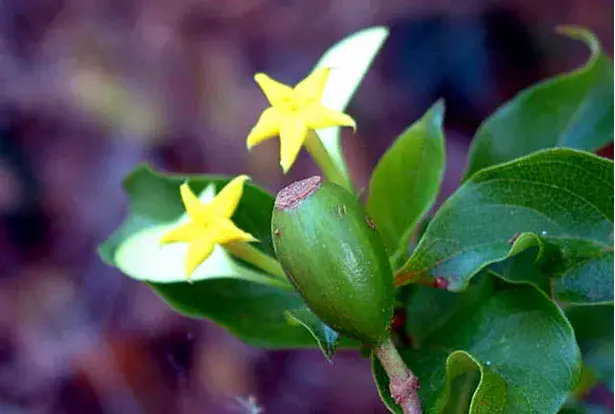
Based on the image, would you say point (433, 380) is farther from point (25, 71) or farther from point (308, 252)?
point (25, 71)

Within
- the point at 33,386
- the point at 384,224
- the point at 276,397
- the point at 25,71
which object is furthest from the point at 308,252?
the point at 25,71

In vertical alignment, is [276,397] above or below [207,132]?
below

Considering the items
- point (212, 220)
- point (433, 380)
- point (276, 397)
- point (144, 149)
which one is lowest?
point (276, 397)

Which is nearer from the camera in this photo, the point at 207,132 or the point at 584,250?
the point at 584,250

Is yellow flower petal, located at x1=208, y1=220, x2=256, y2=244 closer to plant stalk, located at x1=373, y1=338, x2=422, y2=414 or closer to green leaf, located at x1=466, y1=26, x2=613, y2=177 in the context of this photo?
plant stalk, located at x1=373, y1=338, x2=422, y2=414

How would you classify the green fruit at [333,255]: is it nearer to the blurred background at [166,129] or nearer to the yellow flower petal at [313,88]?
the yellow flower petal at [313,88]

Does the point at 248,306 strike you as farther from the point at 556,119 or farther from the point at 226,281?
the point at 556,119

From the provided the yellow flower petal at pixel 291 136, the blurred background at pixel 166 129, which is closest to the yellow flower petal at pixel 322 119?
the yellow flower petal at pixel 291 136
